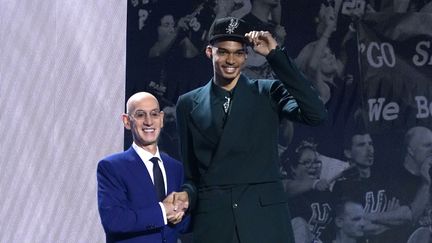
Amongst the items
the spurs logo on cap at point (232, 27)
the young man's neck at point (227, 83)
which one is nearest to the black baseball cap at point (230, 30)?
the spurs logo on cap at point (232, 27)

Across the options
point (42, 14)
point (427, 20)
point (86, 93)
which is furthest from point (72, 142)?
point (427, 20)

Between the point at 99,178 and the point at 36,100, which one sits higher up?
the point at 36,100

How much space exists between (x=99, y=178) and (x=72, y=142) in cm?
177

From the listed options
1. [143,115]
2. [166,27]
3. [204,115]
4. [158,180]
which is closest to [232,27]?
[204,115]

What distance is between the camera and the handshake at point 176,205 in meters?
2.54

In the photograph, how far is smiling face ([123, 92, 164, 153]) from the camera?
104 inches

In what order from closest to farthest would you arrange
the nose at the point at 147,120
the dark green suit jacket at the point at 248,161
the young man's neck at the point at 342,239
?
the dark green suit jacket at the point at 248,161, the nose at the point at 147,120, the young man's neck at the point at 342,239

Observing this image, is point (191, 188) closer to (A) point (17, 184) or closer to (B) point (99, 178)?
(B) point (99, 178)

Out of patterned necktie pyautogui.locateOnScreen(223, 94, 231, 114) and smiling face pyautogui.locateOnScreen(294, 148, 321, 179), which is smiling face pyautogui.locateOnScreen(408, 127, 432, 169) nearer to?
smiling face pyautogui.locateOnScreen(294, 148, 321, 179)

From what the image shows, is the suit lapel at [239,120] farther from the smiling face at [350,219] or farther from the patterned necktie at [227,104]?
the smiling face at [350,219]

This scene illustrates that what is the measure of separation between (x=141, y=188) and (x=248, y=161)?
1.05 ft

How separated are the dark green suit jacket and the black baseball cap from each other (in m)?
0.11

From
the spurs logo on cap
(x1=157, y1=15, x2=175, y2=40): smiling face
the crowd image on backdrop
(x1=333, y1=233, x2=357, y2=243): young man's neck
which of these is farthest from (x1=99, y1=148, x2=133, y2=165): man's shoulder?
(x1=333, y1=233, x2=357, y2=243): young man's neck

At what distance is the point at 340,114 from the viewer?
4328 millimetres
